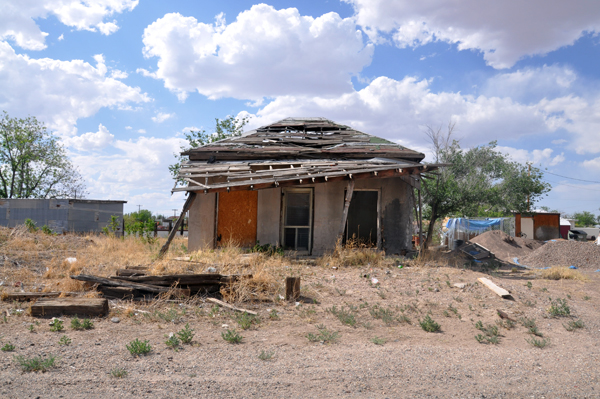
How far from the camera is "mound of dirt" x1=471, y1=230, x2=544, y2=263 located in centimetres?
1770

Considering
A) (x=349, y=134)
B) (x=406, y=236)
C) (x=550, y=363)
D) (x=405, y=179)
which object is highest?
(x=349, y=134)

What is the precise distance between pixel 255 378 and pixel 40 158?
3250 centimetres

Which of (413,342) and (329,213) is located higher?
(329,213)

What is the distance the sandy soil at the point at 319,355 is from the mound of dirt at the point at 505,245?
446 inches

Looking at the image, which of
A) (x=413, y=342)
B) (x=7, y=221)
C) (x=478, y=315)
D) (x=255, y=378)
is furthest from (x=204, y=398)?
(x=7, y=221)

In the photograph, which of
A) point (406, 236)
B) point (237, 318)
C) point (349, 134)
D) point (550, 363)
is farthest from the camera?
point (349, 134)

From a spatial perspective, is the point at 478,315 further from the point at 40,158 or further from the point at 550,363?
the point at 40,158

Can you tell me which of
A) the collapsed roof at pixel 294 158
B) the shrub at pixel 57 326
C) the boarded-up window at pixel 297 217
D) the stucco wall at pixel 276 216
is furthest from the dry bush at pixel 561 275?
the shrub at pixel 57 326

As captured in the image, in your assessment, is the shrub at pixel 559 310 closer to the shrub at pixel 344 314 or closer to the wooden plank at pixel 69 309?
the shrub at pixel 344 314

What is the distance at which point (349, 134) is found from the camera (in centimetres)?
1517

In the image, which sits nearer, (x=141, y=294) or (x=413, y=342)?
(x=413, y=342)

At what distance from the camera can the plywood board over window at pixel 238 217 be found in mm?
12031

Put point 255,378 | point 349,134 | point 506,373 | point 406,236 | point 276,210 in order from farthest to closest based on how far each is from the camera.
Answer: point 349,134 → point 406,236 → point 276,210 → point 506,373 → point 255,378

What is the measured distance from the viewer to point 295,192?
12.3m
